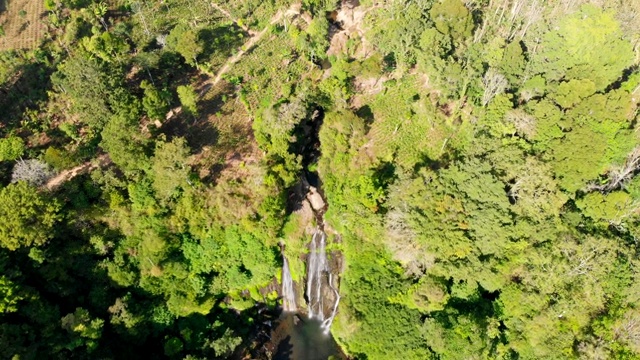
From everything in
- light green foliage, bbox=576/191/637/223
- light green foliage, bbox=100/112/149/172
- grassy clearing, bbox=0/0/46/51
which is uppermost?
grassy clearing, bbox=0/0/46/51

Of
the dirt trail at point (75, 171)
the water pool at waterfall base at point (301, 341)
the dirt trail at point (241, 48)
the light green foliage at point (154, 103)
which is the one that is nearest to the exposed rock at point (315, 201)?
the water pool at waterfall base at point (301, 341)

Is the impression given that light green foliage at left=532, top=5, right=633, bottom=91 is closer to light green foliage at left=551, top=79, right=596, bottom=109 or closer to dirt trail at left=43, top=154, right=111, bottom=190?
light green foliage at left=551, top=79, right=596, bottom=109

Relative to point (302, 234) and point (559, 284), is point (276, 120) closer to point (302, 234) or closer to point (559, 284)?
point (302, 234)

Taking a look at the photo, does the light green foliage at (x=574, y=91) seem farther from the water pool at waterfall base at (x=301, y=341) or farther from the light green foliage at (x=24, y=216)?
the light green foliage at (x=24, y=216)

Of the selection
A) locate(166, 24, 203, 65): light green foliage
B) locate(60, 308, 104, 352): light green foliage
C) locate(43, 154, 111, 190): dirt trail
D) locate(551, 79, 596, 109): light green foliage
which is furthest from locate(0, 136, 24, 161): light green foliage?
locate(551, 79, 596, 109): light green foliage

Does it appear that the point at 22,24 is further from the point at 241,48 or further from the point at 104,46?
the point at 241,48

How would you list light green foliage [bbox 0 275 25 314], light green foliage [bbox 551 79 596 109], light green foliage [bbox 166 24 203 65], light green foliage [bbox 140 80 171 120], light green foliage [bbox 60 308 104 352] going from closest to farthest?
light green foliage [bbox 0 275 25 314]
light green foliage [bbox 60 308 104 352]
light green foliage [bbox 551 79 596 109]
light green foliage [bbox 140 80 171 120]
light green foliage [bbox 166 24 203 65]

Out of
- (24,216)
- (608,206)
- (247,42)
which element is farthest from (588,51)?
(24,216)
